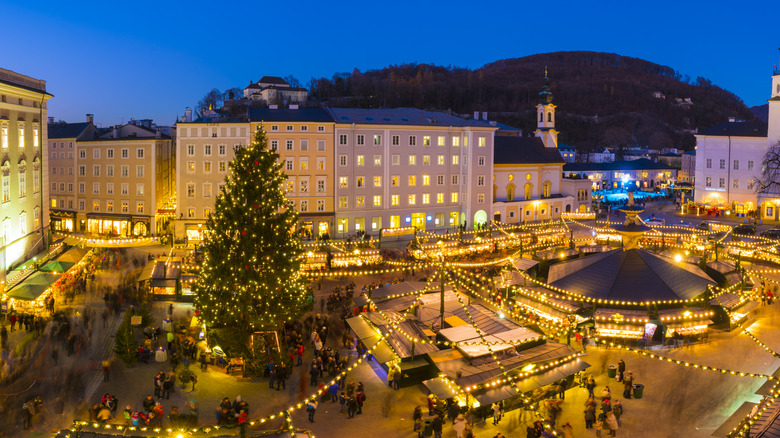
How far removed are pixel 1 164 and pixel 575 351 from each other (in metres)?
30.0

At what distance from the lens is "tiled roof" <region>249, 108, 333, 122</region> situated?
177 ft

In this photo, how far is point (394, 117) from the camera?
5991 centimetres

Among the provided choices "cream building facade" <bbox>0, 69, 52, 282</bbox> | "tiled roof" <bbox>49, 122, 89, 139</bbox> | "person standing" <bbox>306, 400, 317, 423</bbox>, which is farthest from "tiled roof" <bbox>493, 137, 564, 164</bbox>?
"person standing" <bbox>306, 400, 317, 423</bbox>

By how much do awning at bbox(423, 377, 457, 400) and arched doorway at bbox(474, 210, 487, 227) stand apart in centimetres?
4217

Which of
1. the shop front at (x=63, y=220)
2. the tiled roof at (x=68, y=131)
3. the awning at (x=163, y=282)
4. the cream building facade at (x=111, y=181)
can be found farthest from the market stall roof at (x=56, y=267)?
the tiled roof at (x=68, y=131)

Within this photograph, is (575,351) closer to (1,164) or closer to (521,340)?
(521,340)

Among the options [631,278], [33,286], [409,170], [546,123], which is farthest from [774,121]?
[33,286]

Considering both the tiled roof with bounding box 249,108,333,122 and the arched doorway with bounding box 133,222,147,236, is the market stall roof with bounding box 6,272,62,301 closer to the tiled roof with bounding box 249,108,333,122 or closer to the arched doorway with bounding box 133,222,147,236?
the tiled roof with bounding box 249,108,333,122

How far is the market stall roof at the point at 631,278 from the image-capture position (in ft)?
92.0

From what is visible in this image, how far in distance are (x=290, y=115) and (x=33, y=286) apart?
96.6 ft

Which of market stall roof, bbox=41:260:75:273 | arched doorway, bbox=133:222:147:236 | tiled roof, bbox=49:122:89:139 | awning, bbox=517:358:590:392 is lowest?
awning, bbox=517:358:590:392

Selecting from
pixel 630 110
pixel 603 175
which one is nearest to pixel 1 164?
pixel 603 175

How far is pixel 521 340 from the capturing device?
22.8 meters

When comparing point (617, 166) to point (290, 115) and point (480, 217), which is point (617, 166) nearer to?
point (480, 217)
